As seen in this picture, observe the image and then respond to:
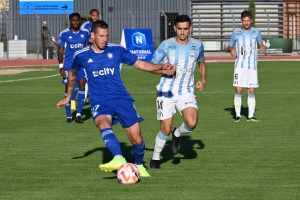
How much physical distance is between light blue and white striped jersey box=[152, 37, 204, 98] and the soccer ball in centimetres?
170

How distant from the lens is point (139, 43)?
32.0 m

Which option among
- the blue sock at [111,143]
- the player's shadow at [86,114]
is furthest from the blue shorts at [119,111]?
the player's shadow at [86,114]

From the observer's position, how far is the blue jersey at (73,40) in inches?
664

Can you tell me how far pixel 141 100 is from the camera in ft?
70.6

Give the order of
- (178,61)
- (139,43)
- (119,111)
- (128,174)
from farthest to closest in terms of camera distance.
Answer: (139,43) < (178,61) < (119,111) < (128,174)

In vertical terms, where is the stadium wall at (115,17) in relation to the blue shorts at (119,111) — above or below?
above

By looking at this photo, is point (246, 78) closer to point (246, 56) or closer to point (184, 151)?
point (246, 56)

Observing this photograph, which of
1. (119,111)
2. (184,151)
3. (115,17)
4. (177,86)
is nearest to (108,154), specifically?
(184,151)

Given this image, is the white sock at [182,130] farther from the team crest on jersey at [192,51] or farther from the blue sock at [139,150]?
the blue sock at [139,150]

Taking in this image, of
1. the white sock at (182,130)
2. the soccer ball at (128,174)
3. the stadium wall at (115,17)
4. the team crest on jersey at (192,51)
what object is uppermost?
the stadium wall at (115,17)

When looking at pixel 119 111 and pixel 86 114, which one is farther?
pixel 86 114

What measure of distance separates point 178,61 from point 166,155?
69.0 inches

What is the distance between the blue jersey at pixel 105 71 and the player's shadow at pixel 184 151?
179cm

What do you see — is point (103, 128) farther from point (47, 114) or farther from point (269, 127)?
point (47, 114)
